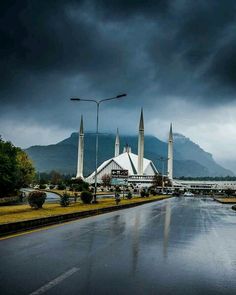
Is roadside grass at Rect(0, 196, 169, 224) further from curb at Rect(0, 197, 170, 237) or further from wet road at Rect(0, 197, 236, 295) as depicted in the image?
wet road at Rect(0, 197, 236, 295)

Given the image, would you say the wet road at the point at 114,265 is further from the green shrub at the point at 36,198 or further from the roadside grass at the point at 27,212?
the green shrub at the point at 36,198

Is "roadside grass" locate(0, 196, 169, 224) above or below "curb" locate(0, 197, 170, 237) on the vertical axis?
above

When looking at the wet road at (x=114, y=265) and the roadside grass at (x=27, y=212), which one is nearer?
the wet road at (x=114, y=265)

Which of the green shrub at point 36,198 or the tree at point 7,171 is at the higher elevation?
the tree at point 7,171

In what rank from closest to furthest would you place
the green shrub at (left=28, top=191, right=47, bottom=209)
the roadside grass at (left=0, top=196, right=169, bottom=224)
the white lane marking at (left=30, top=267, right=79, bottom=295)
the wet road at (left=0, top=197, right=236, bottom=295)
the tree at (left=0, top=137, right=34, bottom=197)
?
1. the white lane marking at (left=30, top=267, right=79, bottom=295)
2. the wet road at (left=0, top=197, right=236, bottom=295)
3. the roadside grass at (left=0, top=196, right=169, bottom=224)
4. the green shrub at (left=28, top=191, right=47, bottom=209)
5. the tree at (left=0, top=137, right=34, bottom=197)

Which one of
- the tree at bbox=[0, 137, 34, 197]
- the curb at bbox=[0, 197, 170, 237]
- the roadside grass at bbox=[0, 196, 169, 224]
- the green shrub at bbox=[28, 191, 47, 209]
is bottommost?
the curb at bbox=[0, 197, 170, 237]

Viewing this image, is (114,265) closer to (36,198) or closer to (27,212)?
(27,212)

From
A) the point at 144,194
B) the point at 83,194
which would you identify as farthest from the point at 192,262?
the point at 144,194

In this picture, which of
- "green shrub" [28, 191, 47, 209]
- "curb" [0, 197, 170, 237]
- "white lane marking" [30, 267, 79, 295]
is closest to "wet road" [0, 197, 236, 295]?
"white lane marking" [30, 267, 79, 295]

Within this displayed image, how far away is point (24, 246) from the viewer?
403 inches

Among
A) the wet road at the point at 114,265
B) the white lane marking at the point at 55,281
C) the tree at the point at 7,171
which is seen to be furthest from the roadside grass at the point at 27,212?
the tree at the point at 7,171

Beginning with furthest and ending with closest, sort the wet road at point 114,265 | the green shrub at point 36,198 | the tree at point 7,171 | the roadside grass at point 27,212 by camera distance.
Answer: the tree at point 7,171, the green shrub at point 36,198, the roadside grass at point 27,212, the wet road at point 114,265

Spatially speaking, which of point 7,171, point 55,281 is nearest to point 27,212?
point 55,281

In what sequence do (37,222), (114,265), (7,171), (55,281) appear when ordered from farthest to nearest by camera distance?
(7,171), (37,222), (114,265), (55,281)
